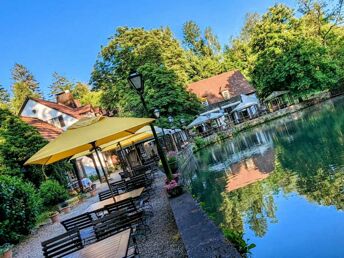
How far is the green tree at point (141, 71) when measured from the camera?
30.0 m

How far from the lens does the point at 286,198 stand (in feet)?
30.8

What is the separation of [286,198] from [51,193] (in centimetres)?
1217

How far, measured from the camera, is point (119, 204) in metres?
7.14

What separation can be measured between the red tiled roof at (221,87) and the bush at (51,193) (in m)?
33.1

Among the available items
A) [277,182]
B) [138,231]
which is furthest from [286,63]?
[138,231]

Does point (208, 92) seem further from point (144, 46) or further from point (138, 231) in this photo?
point (138, 231)

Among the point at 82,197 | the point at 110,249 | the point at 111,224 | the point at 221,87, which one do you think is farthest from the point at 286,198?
the point at 221,87

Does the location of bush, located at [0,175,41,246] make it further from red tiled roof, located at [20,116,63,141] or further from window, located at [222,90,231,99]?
window, located at [222,90,231,99]

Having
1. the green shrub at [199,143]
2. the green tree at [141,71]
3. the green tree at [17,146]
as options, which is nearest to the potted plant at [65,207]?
the green tree at [17,146]

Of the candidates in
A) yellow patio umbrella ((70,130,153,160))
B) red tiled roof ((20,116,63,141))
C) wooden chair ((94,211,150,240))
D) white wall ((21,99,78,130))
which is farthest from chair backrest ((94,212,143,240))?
white wall ((21,99,78,130))

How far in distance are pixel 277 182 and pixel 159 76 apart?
2087 cm

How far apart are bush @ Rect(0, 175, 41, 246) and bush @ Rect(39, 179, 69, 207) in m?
3.85

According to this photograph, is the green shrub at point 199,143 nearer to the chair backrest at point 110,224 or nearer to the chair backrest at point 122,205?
the chair backrest at point 122,205

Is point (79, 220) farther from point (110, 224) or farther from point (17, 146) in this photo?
point (17, 146)
